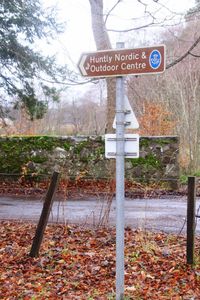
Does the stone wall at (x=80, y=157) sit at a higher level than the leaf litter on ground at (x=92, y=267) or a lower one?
higher

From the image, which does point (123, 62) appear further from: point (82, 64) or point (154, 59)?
point (82, 64)

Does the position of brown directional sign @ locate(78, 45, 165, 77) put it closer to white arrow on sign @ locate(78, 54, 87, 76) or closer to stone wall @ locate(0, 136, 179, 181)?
white arrow on sign @ locate(78, 54, 87, 76)

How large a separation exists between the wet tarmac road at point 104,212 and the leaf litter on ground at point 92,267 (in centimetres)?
64

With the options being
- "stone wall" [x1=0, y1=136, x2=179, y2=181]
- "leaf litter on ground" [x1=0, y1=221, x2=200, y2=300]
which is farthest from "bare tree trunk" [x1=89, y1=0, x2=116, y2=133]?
"leaf litter on ground" [x1=0, y1=221, x2=200, y2=300]

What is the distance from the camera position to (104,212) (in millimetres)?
7375

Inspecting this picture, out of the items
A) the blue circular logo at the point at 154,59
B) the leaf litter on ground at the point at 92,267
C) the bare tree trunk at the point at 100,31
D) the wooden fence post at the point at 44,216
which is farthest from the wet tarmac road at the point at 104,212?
the blue circular logo at the point at 154,59

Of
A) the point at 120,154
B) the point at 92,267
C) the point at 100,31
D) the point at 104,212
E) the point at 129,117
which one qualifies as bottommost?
the point at 92,267

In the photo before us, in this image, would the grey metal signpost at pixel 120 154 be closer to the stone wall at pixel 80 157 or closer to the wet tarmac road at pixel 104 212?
the wet tarmac road at pixel 104 212

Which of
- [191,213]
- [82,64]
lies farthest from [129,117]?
[191,213]

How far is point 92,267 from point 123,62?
8.72 ft

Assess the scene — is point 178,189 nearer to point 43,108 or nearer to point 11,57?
point 43,108

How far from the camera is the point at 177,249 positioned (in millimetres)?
5840

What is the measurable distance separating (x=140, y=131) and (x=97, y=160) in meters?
4.18

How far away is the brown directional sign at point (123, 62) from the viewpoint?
142 inches
